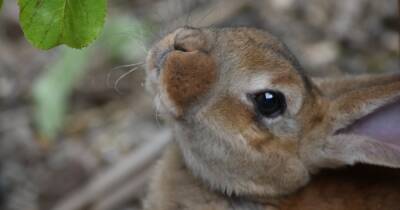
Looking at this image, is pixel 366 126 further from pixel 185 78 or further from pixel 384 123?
pixel 185 78

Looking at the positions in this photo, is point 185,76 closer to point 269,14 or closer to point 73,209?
point 73,209

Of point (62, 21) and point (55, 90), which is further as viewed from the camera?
point (55, 90)

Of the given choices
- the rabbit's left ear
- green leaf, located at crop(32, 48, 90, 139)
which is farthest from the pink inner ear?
green leaf, located at crop(32, 48, 90, 139)

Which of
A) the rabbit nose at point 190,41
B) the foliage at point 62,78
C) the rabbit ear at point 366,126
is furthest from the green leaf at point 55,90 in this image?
the rabbit ear at point 366,126

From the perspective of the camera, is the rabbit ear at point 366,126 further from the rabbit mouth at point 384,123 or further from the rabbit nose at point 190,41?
the rabbit nose at point 190,41

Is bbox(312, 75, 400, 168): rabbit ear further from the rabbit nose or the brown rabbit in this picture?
the rabbit nose

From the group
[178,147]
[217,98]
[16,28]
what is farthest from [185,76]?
[16,28]

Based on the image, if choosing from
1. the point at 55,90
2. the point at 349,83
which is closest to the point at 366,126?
the point at 349,83
